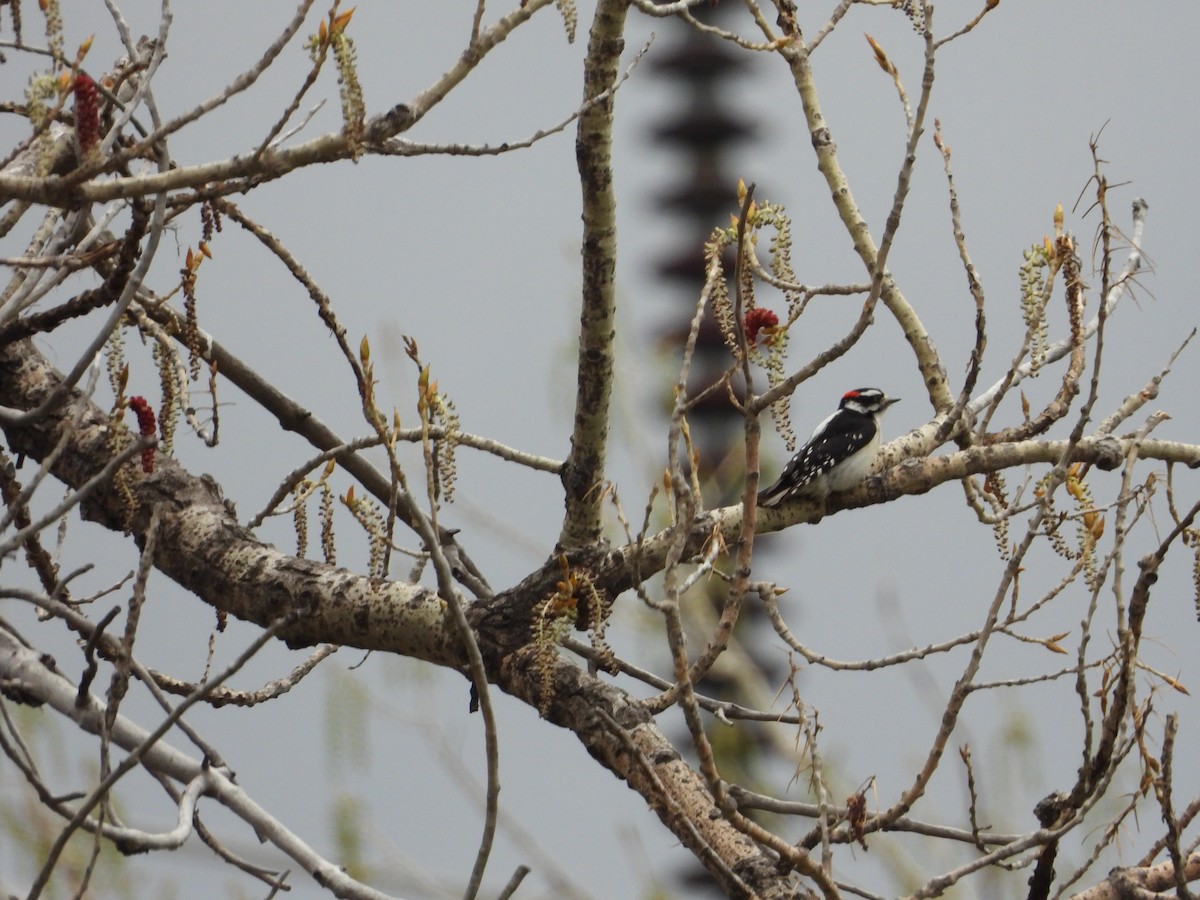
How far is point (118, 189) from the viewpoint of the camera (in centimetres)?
171

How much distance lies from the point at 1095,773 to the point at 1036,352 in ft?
2.88

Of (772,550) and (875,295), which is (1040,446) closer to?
(875,295)

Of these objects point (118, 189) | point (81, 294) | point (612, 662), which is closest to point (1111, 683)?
point (612, 662)

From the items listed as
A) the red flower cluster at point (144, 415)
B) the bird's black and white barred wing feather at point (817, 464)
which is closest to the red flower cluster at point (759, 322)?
the red flower cluster at point (144, 415)

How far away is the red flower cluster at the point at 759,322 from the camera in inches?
74.5

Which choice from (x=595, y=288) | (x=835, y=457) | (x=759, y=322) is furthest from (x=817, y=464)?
(x=759, y=322)

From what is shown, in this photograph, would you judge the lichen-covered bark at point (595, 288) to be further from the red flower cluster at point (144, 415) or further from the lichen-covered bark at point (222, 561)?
the red flower cluster at point (144, 415)

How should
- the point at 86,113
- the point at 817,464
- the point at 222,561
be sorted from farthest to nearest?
1. the point at 817,464
2. the point at 222,561
3. the point at 86,113

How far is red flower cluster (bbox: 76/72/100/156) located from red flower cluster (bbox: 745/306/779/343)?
903mm

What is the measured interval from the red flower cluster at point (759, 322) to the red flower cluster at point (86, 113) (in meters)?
0.90

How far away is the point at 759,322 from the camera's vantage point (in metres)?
1.90

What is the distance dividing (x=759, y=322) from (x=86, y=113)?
3.06 ft

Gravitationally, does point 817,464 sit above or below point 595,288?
above

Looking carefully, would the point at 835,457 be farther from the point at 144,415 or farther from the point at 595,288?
the point at 144,415
